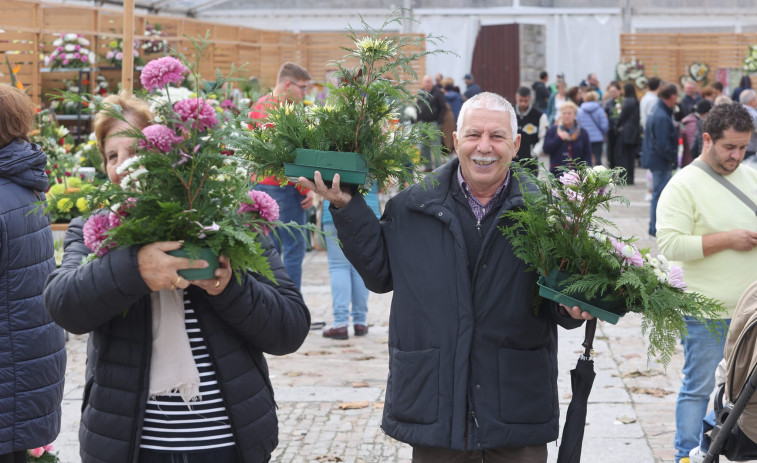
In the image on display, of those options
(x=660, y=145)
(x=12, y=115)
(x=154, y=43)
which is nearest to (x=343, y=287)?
(x=12, y=115)

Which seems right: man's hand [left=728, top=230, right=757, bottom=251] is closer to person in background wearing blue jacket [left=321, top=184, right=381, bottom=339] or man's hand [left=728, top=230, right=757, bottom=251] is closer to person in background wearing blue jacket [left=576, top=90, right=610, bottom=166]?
Result: person in background wearing blue jacket [left=321, top=184, right=381, bottom=339]

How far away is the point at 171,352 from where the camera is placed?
9.83 ft

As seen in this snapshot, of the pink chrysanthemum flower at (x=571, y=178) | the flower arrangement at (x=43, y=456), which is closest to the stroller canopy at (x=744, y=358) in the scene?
the pink chrysanthemum flower at (x=571, y=178)

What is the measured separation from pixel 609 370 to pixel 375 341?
198cm

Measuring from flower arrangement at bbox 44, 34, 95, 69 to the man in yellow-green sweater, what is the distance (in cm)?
967

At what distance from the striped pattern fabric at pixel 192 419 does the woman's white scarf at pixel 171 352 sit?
0.03m

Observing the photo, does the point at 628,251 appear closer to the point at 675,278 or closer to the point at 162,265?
the point at 675,278

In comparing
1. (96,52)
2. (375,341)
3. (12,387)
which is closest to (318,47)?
(96,52)

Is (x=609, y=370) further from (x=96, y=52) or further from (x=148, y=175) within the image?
(x=96, y=52)

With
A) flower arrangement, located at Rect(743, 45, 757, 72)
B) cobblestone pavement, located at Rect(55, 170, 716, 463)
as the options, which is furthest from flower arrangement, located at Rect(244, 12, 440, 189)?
flower arrangement, located at Rect(743, 45, 757, 72)

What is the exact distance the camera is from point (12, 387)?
384 centimetres

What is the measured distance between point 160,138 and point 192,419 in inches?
34.7

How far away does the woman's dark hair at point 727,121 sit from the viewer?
5.13 m

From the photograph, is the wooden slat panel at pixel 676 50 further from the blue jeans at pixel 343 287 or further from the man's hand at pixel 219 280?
the man's hand at pixel 219 280
